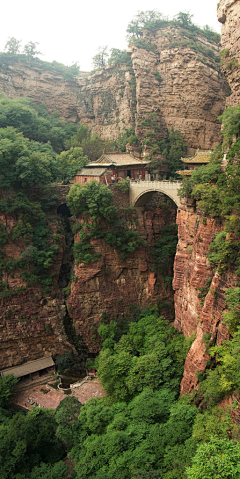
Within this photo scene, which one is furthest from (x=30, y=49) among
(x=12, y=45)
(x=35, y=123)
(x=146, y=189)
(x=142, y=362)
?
(x=142, y=362)

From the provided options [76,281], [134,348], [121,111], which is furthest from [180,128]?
[134,348]

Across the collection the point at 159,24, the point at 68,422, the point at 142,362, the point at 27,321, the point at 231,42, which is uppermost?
the point at 159,24

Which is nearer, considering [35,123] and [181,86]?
[181,86]

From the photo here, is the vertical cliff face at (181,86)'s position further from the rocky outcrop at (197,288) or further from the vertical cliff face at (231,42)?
the rocky outcrop at (197,288)

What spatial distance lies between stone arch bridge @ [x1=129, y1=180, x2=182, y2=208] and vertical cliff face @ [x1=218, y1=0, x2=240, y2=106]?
282 inches

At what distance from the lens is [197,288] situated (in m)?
20.4

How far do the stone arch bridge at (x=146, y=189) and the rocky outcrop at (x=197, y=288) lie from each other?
3.07 metres

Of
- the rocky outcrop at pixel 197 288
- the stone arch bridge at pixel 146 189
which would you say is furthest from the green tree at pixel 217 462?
the stone arch bridge at pixel 146 189

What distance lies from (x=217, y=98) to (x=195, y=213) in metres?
19.3

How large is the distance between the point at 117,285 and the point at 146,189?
8877mm

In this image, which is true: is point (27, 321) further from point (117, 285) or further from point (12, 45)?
point (12, 45)

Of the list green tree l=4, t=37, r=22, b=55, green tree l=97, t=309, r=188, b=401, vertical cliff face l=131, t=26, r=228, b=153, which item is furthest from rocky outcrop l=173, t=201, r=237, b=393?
green tree l=4, t=37, r=22, b=55

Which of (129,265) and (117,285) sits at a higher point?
(129,265)

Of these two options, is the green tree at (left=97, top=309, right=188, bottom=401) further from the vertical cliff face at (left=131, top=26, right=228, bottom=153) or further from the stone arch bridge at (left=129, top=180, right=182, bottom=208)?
the vertical cliff face at (left=131, top=26, right=228, bottom=153)
